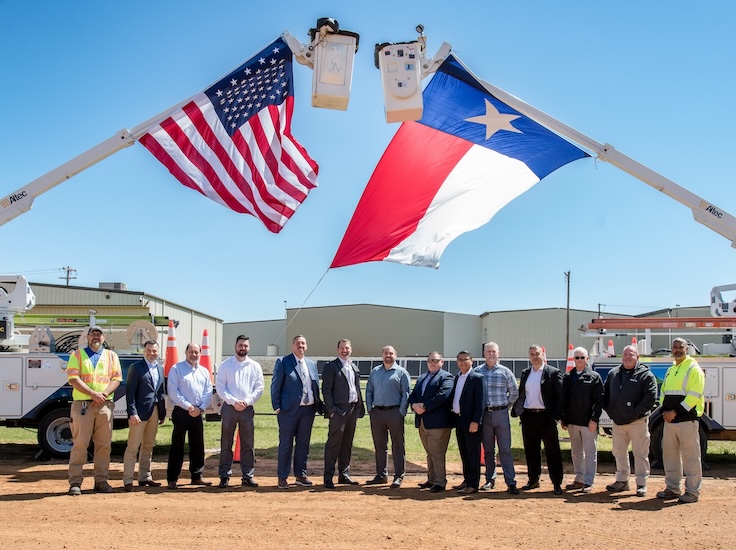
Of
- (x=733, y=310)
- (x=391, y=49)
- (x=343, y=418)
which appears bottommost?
(x=343, y=418)

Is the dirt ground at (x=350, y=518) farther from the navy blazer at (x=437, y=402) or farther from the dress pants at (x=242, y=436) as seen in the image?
the navy blazer at (x=437, y=402)

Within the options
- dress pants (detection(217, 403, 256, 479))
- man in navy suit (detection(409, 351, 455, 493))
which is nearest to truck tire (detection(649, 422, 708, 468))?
man in navy suit (detection(409, 351, 455, 493))

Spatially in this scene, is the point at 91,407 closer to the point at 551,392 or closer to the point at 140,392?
the point at 140,392

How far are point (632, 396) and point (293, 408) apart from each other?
14.4 ft

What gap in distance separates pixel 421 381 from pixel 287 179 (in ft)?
10.7

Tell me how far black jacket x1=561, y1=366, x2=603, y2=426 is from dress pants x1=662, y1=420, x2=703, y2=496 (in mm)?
887

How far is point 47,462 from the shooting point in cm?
1162

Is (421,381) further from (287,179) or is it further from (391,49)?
(391,49)

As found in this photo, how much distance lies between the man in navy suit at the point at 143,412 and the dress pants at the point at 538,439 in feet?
16.0

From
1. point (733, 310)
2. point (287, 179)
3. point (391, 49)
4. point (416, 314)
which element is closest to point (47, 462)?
point (287, 179)

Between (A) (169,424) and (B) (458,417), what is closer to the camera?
(B) (458,417)

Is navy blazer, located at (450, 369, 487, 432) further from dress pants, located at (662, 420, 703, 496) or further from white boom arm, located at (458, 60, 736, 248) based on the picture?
white boom arm, located at (458, 60, 736, 248)

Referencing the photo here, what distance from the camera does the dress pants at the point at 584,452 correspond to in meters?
9.38

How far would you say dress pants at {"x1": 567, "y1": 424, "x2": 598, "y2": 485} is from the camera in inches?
369
